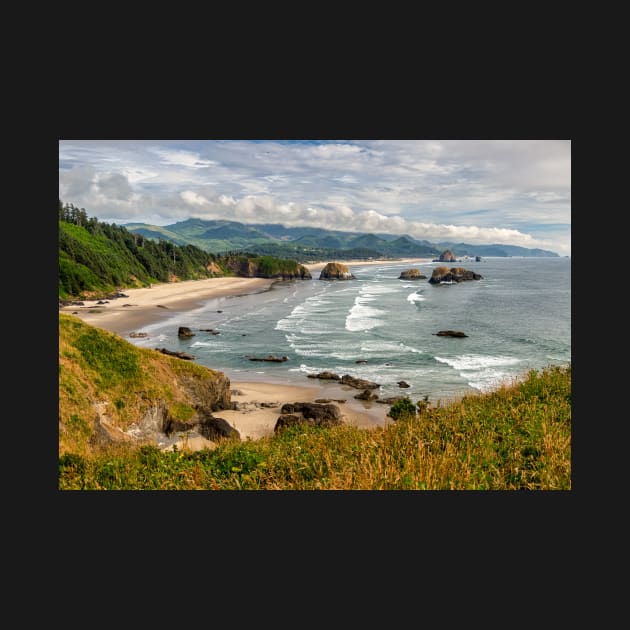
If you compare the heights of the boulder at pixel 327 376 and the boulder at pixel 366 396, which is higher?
the boulder at pixel 327 376

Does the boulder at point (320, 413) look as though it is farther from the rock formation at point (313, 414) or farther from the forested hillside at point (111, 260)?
the forested hillside at point (111, 260)

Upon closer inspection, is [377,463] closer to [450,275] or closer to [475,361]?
[475,361]

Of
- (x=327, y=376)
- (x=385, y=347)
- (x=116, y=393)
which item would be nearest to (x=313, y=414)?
(x=327, y=376)

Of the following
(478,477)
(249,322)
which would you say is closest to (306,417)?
(478,477)

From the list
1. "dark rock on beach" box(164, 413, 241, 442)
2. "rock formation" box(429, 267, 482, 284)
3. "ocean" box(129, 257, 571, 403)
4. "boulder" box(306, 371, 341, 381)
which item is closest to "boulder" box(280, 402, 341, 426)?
"dark rock on beach" box(164, 413, 241, 442)

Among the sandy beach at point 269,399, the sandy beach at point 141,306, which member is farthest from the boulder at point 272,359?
the sandy beach at point 141,306
